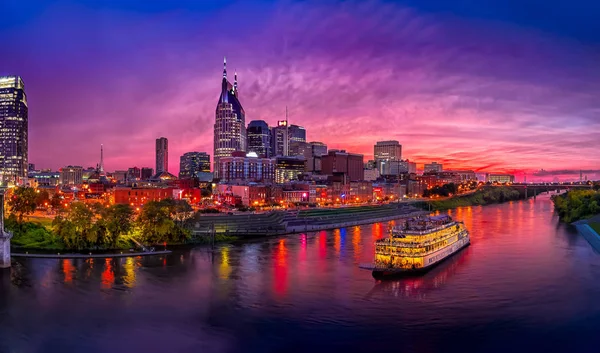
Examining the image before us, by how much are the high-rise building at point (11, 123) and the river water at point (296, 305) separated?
173 m

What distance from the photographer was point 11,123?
193875mm

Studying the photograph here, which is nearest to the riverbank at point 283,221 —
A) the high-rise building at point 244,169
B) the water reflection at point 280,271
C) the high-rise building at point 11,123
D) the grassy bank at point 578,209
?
the water reflection at point 280,271

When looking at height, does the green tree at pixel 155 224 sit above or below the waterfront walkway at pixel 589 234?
above

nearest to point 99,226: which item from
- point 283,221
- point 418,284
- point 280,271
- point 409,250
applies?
point 280,271

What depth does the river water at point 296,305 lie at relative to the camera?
26000mm

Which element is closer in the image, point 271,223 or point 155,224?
point 155,224

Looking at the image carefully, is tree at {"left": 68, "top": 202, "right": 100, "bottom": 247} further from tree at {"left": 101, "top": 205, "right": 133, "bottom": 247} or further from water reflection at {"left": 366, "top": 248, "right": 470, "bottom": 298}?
water reflection at {"left": 366, "top": 248, "right": 470, "bottom": 298}

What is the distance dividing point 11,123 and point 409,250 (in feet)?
644

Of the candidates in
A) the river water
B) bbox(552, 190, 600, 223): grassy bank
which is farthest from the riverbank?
bbox(552, 190, 600, 223): grassy bank

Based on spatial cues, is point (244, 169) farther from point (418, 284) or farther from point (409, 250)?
point (418, 284)

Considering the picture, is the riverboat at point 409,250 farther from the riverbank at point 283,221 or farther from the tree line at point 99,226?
the tree line at point 99,226

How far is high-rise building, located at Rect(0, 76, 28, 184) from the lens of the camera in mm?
191500

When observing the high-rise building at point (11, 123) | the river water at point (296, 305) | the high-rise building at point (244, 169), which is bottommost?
the river water at point (296, 305)

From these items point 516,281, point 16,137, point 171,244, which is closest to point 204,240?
point 171,244
